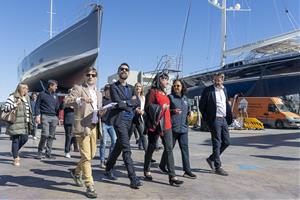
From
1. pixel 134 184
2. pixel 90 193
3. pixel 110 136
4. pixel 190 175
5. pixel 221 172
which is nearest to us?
pixel 90 193

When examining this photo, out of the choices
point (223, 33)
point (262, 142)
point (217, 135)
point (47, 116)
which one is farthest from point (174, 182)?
point (223, 33)

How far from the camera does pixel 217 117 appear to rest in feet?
22.0

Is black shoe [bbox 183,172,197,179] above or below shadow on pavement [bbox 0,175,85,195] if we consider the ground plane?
above

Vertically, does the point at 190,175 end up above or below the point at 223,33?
below

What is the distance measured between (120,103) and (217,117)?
1866 mm

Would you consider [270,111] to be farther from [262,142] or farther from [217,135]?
[217,135]

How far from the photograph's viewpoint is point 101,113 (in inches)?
210

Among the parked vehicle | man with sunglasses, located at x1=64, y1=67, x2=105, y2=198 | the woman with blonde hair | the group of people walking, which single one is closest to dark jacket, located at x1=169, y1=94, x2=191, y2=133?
the group of people walking

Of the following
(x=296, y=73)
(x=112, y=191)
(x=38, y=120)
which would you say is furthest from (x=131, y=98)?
(x=296, y=73)

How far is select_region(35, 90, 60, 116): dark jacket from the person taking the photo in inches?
329

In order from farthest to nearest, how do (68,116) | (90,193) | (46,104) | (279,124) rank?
1. (279,124)
2. (68,116)
3. (46,104)
4. (90,193)

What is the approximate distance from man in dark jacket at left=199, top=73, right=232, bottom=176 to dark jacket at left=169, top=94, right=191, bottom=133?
0.53 m

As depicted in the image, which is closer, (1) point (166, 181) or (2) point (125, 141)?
(2) point (125, 141)

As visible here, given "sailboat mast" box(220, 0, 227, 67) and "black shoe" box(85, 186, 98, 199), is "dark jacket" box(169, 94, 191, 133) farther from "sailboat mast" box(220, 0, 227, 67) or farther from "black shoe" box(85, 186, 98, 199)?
"sailboat mast" box(220, 0, 227, 67)
